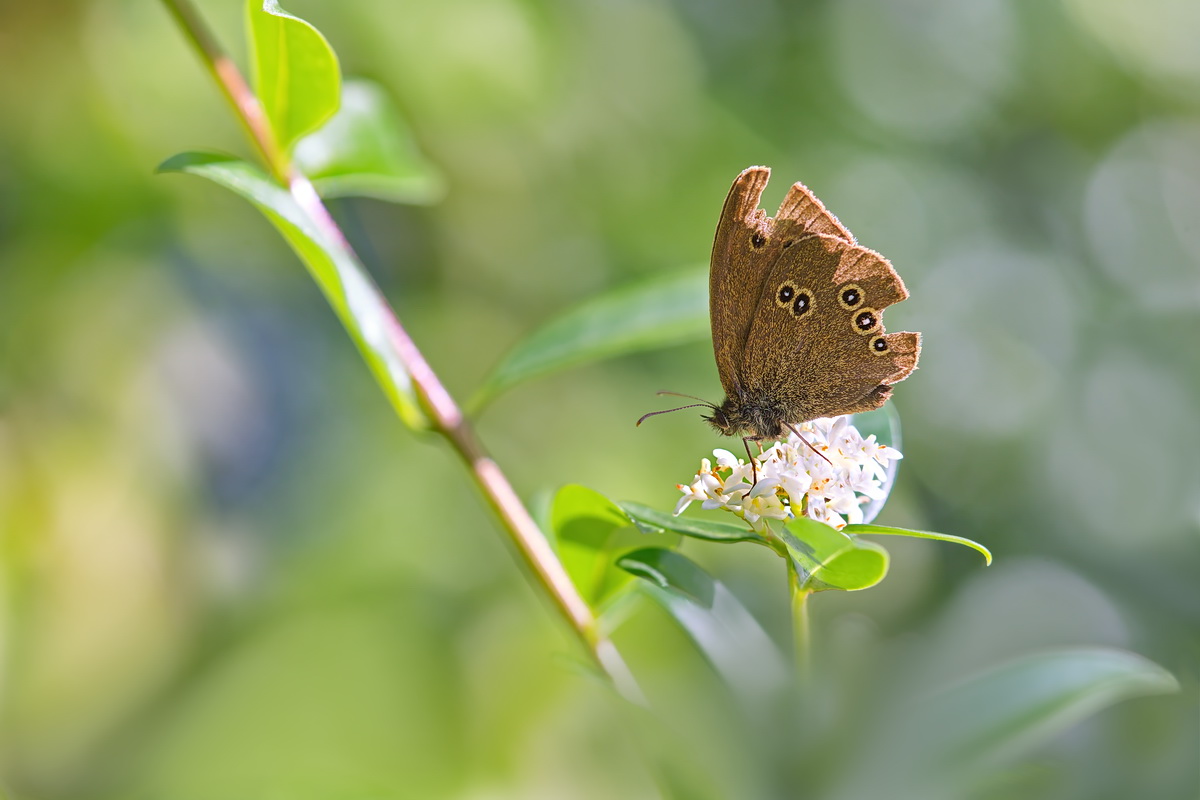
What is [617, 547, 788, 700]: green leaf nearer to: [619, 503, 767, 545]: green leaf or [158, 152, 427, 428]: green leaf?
[619, 503, 767, 545]: green leaf

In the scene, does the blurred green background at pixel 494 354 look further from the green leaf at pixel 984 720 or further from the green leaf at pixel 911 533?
the green leaf at pixel 984 720

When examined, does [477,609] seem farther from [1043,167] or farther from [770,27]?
[1043,167]

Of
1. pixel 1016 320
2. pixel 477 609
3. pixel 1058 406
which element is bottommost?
pixel 1058 406

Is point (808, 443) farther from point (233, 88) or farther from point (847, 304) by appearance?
point (233, 88)

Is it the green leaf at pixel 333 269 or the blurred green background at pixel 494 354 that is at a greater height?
the green leaf at pixel 333 269

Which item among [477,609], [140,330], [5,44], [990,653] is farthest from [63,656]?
[990,653]

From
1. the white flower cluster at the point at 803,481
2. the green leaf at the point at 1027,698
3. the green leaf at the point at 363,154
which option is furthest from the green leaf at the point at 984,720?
the green leaf at the point at 363,154

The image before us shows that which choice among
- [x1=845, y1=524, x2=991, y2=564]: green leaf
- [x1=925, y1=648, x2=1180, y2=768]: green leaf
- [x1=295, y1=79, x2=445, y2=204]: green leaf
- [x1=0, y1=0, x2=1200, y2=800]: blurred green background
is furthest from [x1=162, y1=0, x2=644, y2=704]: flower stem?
[x1=0, y1=0, x2=1200, y2=800]: blurred green background
